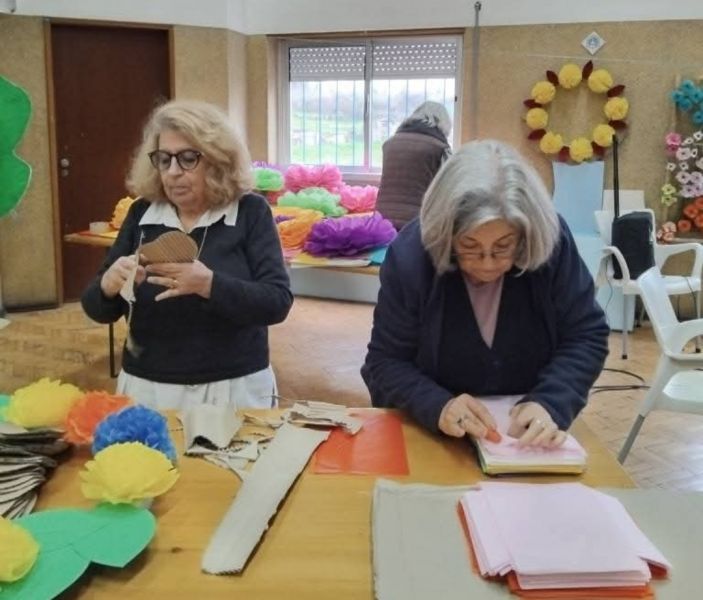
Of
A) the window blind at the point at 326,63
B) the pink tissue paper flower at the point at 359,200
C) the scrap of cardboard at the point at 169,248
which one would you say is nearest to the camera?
the scrap of cardboard at the point at 169,248

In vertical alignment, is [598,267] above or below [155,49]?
below

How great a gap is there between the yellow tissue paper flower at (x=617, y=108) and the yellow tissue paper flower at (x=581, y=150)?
0.25 meters

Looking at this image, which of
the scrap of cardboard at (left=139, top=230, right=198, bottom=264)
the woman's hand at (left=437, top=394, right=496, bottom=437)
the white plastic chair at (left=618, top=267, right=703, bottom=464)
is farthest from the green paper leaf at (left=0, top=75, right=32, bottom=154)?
the white plastic chair at (left=618, top=267, right=703, bottom=464)

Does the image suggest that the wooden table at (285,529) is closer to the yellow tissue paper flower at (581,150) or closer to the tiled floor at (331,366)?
the tiled floor at (331,366)

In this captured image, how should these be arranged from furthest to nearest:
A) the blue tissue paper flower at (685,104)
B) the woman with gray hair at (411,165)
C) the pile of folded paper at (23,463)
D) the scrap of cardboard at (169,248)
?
the blue tissue paper flower at (685,104)
the woman with gray hair at (411,165)
the scrap of cardboard at (169,248)
the pile of folded paper at (23,463)

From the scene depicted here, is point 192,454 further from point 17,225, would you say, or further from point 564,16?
point 564,16

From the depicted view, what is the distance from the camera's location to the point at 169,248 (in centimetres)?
160

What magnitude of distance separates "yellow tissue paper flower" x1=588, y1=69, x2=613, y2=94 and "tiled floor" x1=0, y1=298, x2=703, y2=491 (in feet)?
5.97

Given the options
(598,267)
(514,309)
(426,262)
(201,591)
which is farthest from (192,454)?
(598,267)

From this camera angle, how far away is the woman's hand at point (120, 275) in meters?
1.63

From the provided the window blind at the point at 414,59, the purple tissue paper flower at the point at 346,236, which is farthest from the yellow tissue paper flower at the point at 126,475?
the window blind at the point at 414,59

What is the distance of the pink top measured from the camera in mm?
1557

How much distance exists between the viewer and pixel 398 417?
1534 mm

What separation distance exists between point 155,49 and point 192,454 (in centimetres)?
541
